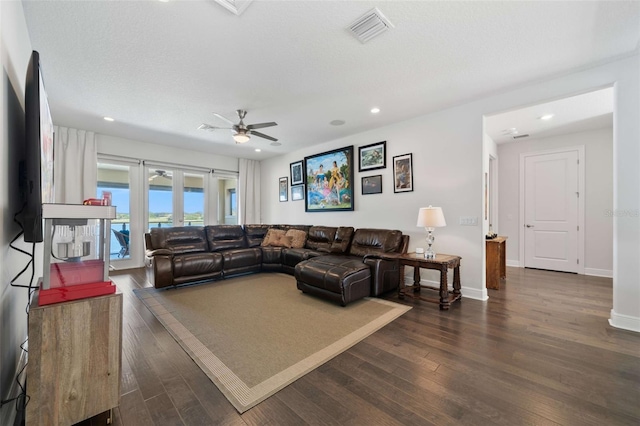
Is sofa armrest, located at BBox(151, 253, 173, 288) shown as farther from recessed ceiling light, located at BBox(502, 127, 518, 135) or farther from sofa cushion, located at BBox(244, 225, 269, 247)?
recessed ceiling light, located at BBox(502, 127, 518, 135)

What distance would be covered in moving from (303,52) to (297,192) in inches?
162

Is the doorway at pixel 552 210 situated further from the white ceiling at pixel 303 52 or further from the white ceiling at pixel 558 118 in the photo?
the white ceiling at pixel 303 52

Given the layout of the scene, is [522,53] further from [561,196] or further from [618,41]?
[561,196]

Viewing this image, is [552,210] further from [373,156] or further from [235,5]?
[235,5]

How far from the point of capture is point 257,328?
2.62 metres

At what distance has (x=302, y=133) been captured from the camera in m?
5.01

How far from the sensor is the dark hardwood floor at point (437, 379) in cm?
149

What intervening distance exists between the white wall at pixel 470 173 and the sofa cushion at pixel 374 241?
1.21ft

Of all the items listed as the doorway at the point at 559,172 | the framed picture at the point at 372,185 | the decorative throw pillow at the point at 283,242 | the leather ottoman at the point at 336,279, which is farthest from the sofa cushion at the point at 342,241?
the doorway at the point at 559,172

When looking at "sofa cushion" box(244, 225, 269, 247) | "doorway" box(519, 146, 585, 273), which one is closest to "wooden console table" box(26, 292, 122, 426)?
"sofa cushion" box(244, 225, 269, 247)

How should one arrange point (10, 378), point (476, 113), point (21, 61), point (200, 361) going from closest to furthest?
point (10, 378) → point (21, 61) → point (200, 361) → point (476, 113)

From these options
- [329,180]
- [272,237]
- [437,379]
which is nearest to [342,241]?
[329,180]

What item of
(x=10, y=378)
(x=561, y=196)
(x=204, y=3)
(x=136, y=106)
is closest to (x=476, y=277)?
(x=561, y=196)

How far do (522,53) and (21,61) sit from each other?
426cm
